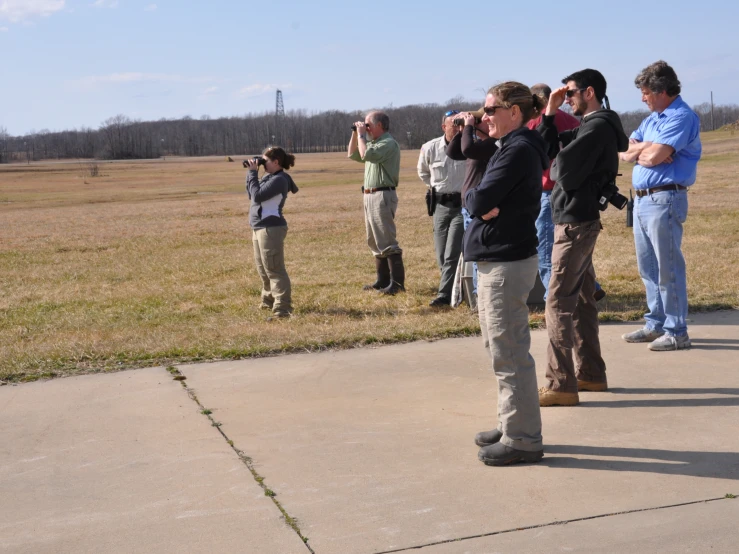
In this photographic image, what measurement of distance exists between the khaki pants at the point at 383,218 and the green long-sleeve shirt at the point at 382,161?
12 cm

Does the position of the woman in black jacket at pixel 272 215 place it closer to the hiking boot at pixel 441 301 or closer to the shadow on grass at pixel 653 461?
the hiking boot at pixel 441 301

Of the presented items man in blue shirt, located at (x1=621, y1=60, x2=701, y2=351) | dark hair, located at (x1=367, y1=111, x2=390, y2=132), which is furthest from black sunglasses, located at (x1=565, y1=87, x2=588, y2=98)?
dark hair, located at (x1=367, y1=111, x2=390, y2=132)

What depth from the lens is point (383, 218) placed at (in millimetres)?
9211

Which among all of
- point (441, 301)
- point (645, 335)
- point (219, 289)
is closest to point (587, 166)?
point (645, 335)

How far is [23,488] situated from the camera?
4.04m

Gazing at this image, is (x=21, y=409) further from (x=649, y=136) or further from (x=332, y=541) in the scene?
(x=649, y=136)

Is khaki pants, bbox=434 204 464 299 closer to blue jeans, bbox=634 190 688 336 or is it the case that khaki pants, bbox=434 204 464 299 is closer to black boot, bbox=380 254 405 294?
black boot, bbox=380 254 405 294

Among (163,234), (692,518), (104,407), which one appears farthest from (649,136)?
(163,234)

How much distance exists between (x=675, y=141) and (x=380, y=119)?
3.78 meters

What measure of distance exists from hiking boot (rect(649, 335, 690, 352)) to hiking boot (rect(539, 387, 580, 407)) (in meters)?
1.48

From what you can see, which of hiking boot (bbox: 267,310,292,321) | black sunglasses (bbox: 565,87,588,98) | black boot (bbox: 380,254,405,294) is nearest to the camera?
black sunglasses (bbox: 565,87,588,98)

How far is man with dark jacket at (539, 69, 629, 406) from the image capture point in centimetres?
506

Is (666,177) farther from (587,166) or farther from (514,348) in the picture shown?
(514,348)

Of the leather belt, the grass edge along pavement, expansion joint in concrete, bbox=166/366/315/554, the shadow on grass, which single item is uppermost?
the leather belt
